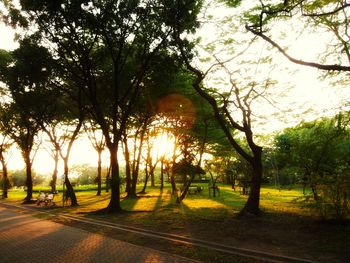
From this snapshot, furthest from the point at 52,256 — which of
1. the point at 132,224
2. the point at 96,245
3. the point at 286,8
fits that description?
the point at 286,8

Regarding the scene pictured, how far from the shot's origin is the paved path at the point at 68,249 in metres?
8.80

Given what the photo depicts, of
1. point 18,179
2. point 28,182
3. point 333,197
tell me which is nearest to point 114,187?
point 333,197

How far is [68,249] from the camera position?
33.2 ft

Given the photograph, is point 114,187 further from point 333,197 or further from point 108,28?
point 333,197

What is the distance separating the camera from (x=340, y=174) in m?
12.5

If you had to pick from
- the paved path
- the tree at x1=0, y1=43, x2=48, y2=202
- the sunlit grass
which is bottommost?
the paved path

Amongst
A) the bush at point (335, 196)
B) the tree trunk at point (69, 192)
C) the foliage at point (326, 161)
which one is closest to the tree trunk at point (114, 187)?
the tree trunk at point (69, 192)

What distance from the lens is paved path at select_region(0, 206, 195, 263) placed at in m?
8.80

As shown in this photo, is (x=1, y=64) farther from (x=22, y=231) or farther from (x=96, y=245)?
(x=96, y=245)

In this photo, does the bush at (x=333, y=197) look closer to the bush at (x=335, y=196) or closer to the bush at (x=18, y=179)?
the bush at (x=335, y=196)

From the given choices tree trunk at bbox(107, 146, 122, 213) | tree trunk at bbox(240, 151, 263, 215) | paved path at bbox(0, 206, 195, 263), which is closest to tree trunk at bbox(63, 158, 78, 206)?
tree trunk at bbox(107, 146, 122, 213)

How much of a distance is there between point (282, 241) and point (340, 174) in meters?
3.71

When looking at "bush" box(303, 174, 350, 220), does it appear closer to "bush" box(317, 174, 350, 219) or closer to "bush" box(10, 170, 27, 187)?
"bush" box(317, 174, 350, 219)

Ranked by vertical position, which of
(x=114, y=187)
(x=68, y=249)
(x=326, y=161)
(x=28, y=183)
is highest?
(x=326, y=161)
